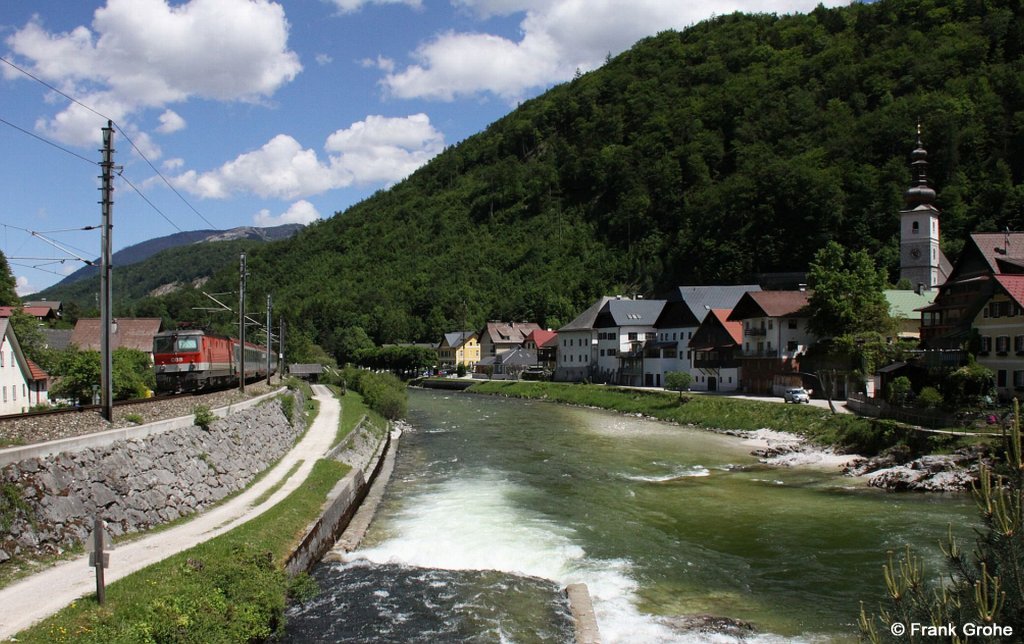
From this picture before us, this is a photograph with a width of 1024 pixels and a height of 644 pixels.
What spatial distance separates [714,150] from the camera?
166750 millimetres

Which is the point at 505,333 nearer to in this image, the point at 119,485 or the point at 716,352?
the point at 716,352

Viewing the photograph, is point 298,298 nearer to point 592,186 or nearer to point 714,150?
point 592,186

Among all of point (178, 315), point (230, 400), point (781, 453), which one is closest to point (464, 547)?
point (230, 400)

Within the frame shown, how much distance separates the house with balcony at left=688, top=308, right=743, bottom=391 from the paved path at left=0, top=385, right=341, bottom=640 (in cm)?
4747

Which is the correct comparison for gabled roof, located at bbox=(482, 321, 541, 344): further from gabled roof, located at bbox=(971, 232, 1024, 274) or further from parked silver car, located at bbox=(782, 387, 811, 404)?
gabled roof, located at bbox=(971, 232, 1024, 274)

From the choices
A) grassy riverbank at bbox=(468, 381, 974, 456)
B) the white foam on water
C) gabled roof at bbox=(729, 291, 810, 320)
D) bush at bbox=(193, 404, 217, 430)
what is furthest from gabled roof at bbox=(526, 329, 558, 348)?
bush at bbox=(193, 404, 217, 430)

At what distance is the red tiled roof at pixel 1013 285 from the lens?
36.5m

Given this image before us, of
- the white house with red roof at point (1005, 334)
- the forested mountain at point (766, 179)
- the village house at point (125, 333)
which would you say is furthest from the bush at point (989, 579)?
the forested mountain at point (766, 179)

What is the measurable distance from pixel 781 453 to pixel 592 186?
541ft

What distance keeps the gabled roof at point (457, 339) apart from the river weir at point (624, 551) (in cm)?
9635

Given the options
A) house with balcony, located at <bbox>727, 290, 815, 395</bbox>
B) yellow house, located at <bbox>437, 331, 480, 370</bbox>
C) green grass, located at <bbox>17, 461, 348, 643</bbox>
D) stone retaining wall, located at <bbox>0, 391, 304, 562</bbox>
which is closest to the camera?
green grass, located at <bbox>17, 461, 348, 643</bbox>

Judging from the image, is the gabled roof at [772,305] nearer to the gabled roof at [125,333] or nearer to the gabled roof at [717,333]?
the gabled roof at [717,333]

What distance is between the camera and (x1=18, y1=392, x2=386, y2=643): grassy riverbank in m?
10.5

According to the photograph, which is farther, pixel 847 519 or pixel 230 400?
pixel 230 400
